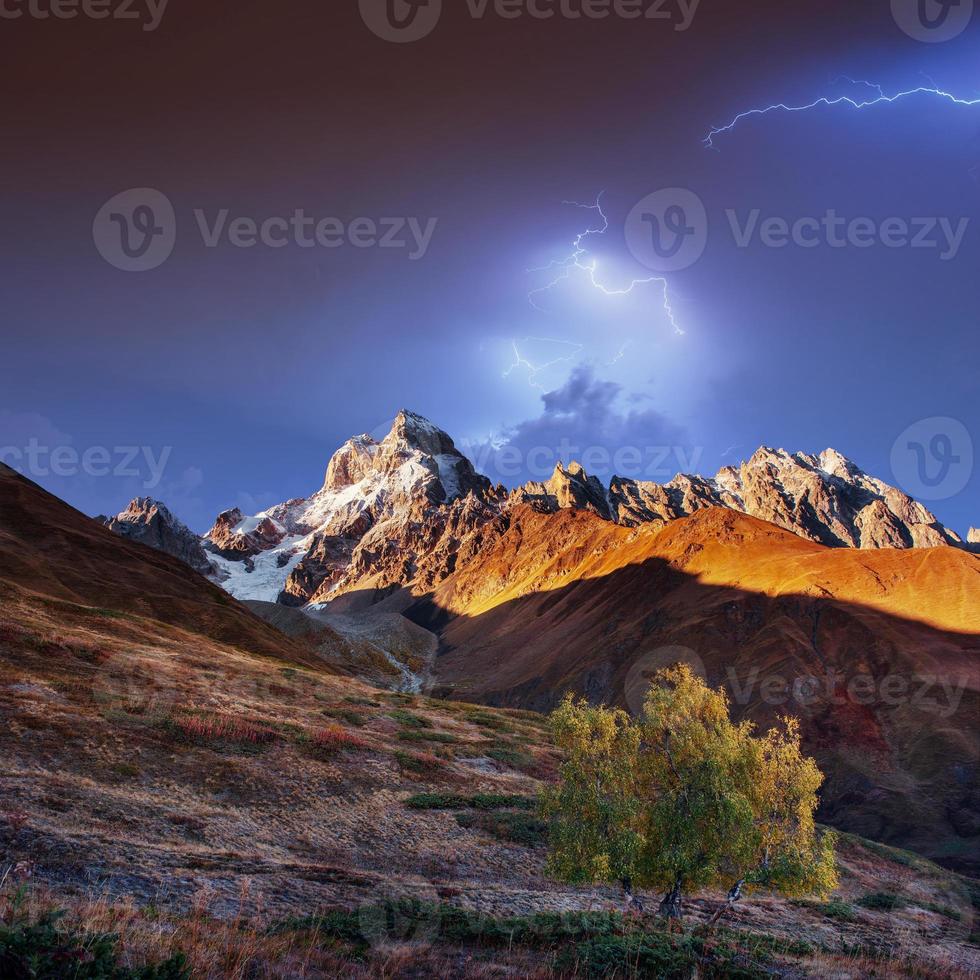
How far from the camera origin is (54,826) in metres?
16.5

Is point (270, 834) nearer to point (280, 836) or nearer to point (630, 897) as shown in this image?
point (280, 836)

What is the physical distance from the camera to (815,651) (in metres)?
Answer: 80.4

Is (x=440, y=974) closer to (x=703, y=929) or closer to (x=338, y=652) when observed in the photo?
(x=703, y=929)

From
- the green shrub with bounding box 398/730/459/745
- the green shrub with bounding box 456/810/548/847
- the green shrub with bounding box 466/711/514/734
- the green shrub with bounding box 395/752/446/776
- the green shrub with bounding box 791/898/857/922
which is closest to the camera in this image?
the green shrub with bounding box 791/898/857/922

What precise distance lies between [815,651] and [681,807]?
244 feet

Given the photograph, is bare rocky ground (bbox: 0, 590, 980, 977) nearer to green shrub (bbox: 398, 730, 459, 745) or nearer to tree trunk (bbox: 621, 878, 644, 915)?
green shrub (bbox: 398, 730, 459, 745)

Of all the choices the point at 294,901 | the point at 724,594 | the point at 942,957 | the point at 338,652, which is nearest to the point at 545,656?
the point at 724,594

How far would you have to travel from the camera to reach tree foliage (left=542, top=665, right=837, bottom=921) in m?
17.4

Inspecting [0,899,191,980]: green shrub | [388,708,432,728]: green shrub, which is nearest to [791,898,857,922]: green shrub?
[388,708,432,728]: green shrub

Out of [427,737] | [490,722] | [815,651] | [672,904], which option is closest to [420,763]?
[427,737]

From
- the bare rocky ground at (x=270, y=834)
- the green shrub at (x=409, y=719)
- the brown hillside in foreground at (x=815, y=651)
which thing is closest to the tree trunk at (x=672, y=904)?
the bare rocky ground at (x=270, y=834)

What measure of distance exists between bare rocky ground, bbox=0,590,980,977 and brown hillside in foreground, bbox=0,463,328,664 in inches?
708

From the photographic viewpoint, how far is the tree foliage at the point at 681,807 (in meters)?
17.4

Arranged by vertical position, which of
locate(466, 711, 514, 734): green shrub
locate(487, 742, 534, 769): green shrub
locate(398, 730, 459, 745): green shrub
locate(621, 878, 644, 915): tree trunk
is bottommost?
locate(466, 711, 514, 734): green shrub
